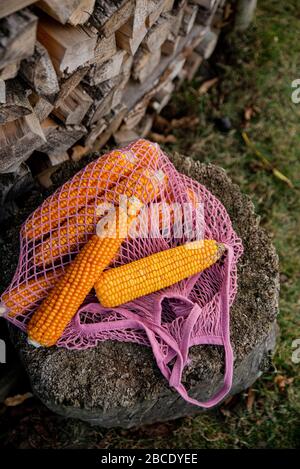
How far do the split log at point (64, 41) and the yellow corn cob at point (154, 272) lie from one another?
0.80 metres

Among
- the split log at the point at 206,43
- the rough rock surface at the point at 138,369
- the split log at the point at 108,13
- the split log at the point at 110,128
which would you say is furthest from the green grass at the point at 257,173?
the split log at the point at 108,13

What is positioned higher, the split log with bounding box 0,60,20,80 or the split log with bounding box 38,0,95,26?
the split log with bounding box 38,0,95,26

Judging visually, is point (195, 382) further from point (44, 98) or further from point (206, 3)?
point (206, 3)

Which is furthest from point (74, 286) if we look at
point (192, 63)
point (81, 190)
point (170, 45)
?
point (192, 63)

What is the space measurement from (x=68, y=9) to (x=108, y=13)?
27cm

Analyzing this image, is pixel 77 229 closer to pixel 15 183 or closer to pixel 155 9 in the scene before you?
pixel 15 183

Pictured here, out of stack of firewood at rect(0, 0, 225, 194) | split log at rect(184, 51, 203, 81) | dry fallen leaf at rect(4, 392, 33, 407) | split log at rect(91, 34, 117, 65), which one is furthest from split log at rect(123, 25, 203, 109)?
dry fallen leaf at rect(4, 392, 33, 407)

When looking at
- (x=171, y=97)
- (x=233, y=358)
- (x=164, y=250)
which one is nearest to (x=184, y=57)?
(x=171, y=97)

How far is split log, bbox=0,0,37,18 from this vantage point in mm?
1710

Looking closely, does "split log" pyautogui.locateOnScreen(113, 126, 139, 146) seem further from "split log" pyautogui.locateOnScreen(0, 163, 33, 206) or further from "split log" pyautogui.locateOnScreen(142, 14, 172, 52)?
"split log" pyautogui.locateOnScreen(0, 163, 33, 206)

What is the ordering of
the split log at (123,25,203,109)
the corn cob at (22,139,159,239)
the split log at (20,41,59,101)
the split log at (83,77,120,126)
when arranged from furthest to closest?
the split log at (123,25,203,109) → the split log at (83,77,120,126) → the corn cob at (22,139,159,239) → the split log at (20,41,59,101)

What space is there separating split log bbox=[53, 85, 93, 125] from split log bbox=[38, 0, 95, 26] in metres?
0.47

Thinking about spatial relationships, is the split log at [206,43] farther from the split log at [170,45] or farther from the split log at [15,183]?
the split log at [15,183]

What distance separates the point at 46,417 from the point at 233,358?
112 centimetres
